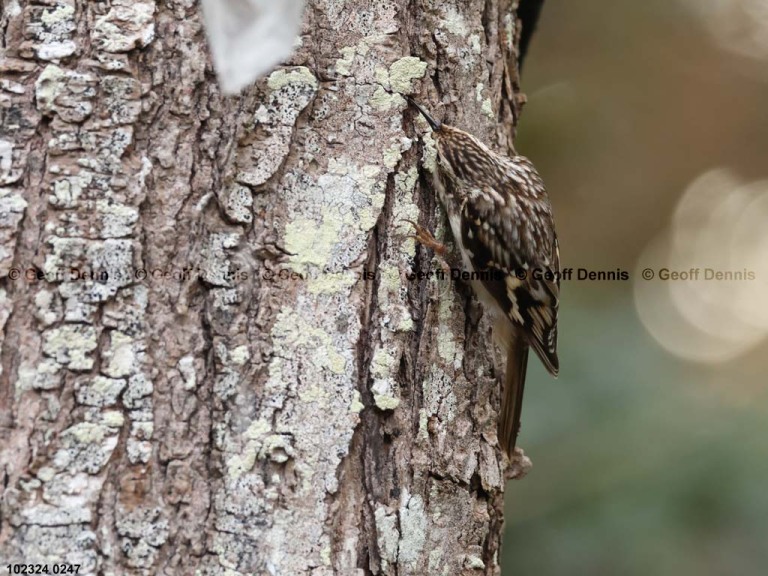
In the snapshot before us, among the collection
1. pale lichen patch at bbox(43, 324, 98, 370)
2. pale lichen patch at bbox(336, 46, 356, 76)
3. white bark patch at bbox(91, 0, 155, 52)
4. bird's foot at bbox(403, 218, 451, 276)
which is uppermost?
pale lichen patch at bbox(336, 46, 356, 76)

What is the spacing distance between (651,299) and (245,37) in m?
2.72

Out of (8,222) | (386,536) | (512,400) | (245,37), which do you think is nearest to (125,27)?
(245,37)

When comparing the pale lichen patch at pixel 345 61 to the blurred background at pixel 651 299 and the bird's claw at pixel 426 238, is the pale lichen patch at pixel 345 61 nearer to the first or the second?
the bird's claw at pixel 426 238

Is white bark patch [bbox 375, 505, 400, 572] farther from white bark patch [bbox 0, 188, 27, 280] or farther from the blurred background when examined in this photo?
the blurred background

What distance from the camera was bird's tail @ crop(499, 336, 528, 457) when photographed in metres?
1.85

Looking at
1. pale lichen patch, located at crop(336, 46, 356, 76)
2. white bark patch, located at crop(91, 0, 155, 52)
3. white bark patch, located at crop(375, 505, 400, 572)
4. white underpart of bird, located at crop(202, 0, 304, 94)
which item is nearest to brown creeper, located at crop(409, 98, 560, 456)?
pale lichen patch, located at crop(336, 46, 356, 76)

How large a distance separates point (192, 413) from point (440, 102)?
2.76 ft

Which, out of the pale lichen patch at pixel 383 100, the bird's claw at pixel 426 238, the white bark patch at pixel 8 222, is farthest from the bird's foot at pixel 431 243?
the white bark patch at pixel 8 222

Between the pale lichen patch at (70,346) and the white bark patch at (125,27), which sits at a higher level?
the white bark patch at (125,27)

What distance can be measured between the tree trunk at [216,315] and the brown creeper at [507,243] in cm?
21

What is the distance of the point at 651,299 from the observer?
3744 mm

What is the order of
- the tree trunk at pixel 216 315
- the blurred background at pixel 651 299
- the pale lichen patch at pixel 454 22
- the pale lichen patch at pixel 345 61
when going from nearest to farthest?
the tree trunk at pixel 216 315 → the pale lichen patch at pixel 345 61 → the pale lichen patch at pixel 454 22 → the blurred background at pixel 651 299

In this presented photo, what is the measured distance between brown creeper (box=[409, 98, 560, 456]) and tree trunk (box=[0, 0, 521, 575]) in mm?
210

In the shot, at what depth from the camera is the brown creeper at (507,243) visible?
184 cm
